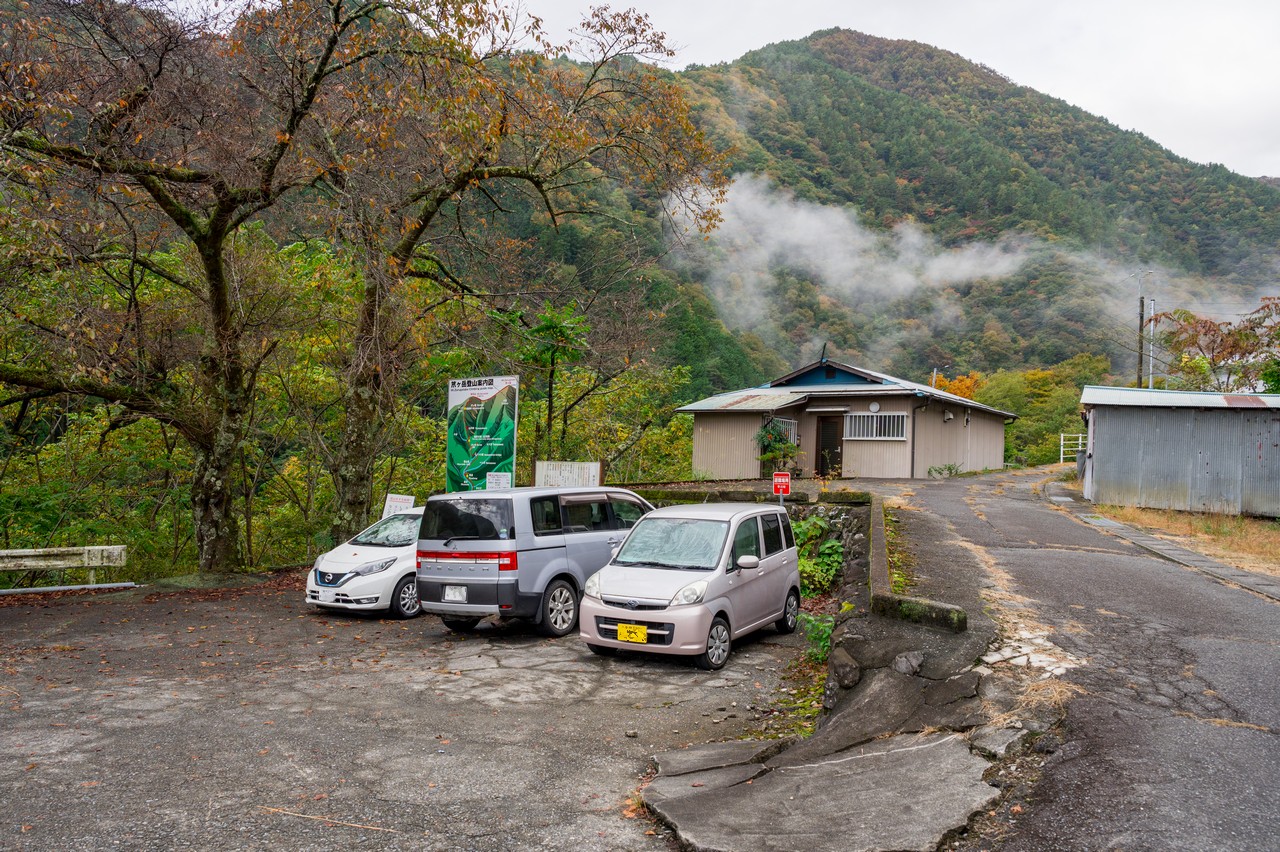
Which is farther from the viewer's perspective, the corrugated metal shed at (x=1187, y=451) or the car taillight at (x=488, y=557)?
the corrugated metal shed at (x=1187, y=451)

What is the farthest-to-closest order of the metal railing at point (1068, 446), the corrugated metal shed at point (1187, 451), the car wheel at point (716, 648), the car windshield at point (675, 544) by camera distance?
the metal railing at point (1068, 446)
the corrugated metal shed at point (1187, 451)
the car windshield at point (675, 544)
the car wheel at point (716, 648)

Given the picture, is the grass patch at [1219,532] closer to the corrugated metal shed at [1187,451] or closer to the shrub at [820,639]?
the corrugated metal shed at [1187,451]

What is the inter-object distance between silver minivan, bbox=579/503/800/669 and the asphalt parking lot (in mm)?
338

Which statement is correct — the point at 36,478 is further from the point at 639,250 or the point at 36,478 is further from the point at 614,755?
the point at 614,755

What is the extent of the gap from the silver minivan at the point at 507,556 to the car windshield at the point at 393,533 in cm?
176

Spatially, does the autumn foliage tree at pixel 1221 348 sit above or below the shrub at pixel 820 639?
above

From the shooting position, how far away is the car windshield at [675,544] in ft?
28.1

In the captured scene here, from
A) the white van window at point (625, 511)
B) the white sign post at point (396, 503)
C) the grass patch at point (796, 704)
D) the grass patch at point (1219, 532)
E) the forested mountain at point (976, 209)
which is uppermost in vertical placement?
the forested mountain at point (976, 209)

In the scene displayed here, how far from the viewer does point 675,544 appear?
8.83 metres

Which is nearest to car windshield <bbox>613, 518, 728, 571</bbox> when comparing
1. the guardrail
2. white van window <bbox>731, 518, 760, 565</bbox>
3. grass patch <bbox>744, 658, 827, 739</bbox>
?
white van window <bbox>731, 518, 760, 565</bbox>

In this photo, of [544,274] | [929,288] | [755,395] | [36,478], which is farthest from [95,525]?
[929,288]

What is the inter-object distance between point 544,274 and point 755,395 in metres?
13.2

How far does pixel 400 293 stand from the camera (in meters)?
14.3

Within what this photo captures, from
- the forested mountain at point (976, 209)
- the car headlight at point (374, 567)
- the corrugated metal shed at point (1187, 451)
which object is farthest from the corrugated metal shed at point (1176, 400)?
the forested mountain at point (976, 209)
